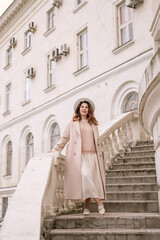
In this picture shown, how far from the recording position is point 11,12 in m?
20.4

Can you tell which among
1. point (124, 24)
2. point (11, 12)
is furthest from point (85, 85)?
point (11, 12)

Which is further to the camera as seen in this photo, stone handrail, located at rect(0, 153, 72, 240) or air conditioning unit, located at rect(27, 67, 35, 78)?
air conditioning unit, located at rect(27, 67, 35, 78)

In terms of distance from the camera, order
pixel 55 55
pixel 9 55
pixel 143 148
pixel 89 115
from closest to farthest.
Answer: pixel 89 115 < pixel 143 148 < pixel 55 55 < pixel 9 55

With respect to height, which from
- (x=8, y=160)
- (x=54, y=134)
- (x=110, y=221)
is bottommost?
(x=110, y=221)

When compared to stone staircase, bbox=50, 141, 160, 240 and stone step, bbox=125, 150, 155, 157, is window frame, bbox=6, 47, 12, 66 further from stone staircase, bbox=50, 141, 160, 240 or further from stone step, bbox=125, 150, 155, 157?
stone staircase, bbox=50, 141, 160, 240

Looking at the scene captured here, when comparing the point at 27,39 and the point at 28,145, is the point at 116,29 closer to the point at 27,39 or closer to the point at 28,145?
the point at 27,39

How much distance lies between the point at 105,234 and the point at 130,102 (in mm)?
8114

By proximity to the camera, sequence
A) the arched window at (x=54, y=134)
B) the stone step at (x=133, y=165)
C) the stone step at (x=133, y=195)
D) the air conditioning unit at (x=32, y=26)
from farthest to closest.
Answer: the air conditioning unit at (x=32, y=26) → the arched window at (x=54, y=134) → the stone step at (x=133, y=165) → the stone step at (x=133, y=195)

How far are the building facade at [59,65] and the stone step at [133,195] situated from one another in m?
3.13

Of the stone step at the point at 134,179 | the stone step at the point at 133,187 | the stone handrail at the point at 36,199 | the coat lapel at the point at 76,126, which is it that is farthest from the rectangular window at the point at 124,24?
the stone handrail at the point at 36,199

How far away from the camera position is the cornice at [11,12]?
63.9ft

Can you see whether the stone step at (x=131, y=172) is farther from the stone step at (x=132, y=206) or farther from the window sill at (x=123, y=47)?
the window sill at (x=123, y=47)

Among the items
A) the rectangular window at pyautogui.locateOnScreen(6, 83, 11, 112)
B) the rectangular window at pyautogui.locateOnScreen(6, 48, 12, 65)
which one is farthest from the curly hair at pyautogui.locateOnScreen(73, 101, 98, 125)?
the rectangular window at pyautogui.locateOnScreen(6, 48, 12, 65)

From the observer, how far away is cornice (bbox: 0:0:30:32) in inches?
767
